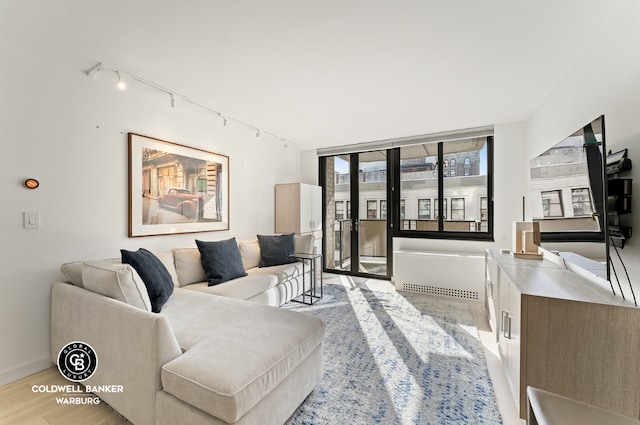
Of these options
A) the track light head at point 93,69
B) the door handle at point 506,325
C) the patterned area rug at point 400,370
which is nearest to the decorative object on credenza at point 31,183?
the track light head at point 93,69

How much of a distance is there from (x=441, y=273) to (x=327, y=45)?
3256 mm

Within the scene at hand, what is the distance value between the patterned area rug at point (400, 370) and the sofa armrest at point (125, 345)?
2.59ft

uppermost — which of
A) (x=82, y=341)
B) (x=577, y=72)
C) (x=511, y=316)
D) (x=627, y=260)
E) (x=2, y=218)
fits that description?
(x=577, y=72)

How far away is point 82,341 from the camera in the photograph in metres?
1.73

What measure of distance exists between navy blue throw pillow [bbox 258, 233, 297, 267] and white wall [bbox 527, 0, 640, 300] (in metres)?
2.92

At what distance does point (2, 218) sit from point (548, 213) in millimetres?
4200

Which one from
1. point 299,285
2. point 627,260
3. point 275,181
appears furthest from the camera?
point 275,181

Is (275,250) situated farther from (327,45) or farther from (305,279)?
(327,45)

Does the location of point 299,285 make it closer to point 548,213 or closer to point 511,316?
point 511,316

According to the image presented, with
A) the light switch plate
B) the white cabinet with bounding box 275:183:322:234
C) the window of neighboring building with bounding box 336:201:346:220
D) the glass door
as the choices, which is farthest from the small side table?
the light switch plate

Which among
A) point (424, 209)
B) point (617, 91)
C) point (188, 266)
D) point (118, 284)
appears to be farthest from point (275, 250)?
point (617, 91)

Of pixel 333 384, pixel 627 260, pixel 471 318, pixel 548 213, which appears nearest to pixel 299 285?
pixel 333 384

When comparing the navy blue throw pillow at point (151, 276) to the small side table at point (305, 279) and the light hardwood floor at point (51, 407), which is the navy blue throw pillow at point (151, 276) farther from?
the small side table at point (305, 279)

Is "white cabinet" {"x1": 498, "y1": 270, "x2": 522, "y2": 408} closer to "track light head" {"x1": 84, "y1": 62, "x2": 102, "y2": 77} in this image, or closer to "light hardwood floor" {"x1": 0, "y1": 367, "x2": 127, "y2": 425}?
"light hardwood floor" {"x1": 0, "y1": 367, "x2": 127, "y2": 425}
